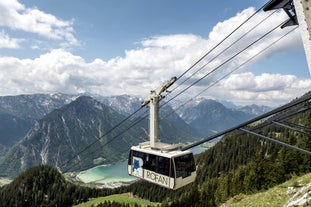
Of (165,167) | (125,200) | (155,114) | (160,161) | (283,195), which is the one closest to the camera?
(165,167)

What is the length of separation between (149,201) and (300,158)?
449 feet

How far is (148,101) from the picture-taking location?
2594cm

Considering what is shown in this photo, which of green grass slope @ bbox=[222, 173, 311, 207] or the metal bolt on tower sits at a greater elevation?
the metal bolt on tower

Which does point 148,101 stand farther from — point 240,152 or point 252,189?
point 240,152

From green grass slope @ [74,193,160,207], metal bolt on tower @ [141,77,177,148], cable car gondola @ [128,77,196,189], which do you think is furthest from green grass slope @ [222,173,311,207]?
green grass slope @ [74,193,160,207]

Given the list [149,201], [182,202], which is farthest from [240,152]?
[182,202]

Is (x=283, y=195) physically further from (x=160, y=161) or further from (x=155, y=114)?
(x=155, y=114)

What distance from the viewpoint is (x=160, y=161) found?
23312mm

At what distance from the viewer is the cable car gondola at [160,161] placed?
2231 centimetres

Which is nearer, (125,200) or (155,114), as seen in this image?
(155,114)

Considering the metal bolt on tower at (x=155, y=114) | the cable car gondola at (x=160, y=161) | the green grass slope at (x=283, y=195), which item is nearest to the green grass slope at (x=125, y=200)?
the green grass slope at (x=283, y=195)

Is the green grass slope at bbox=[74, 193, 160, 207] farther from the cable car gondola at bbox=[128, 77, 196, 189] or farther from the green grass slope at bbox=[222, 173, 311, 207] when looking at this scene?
the cable car gondola at bbox=[128, 77, 196, 189]

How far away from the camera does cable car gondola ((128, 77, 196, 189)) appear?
73.2ft

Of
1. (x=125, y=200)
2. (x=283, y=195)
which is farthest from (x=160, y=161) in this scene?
(x=125, y=200)
